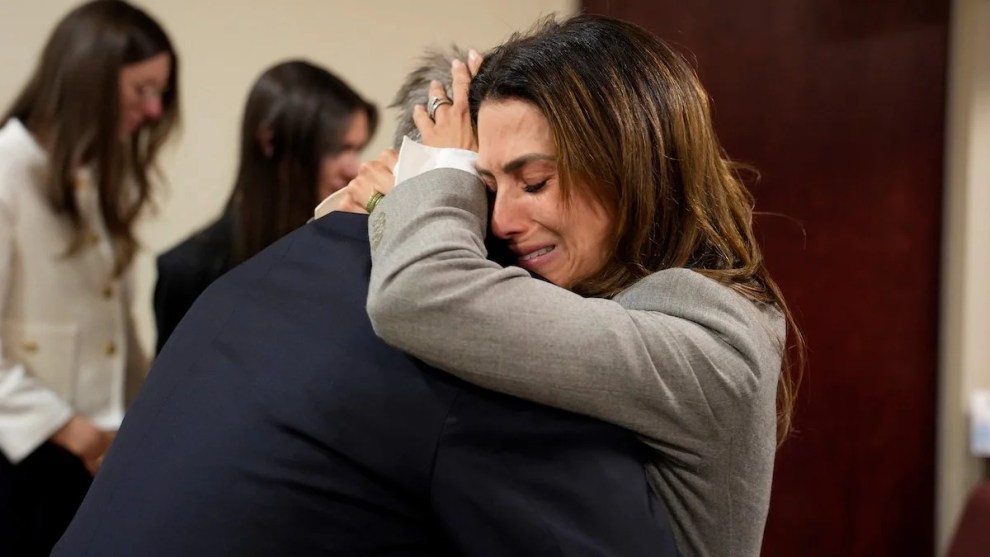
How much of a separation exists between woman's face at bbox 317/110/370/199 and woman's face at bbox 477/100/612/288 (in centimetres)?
109

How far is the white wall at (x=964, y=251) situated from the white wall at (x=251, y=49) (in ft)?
3.46

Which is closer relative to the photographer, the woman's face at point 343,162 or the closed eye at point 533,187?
the closed eye at point 533,187

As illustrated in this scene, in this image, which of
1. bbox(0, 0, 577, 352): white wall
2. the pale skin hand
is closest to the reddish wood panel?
bbox(0, 0, 577, 352): white wall

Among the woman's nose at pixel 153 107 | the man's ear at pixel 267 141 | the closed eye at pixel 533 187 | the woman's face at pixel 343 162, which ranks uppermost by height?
the closed eye at pixel 533 187

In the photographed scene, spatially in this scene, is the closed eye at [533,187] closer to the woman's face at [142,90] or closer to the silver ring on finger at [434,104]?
the silver ring on finger at [434,104]

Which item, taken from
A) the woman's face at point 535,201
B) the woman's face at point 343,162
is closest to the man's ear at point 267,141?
the woman's face at point 343,162

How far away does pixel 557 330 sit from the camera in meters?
0.92

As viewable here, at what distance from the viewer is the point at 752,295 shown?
1102 mm

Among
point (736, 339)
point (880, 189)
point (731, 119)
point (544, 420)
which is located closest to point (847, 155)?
point (880, 189)

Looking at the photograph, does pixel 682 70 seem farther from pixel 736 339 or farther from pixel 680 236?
pixel 736 339

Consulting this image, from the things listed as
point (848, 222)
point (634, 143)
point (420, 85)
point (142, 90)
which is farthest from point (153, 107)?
point (848, 222)

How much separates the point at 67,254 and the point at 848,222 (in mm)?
1866

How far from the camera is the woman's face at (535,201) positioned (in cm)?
111

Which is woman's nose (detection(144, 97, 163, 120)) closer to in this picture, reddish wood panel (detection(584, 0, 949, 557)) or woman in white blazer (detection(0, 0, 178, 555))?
woman in white blazer (detection(0, 0, 178, 555))
